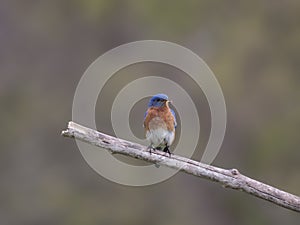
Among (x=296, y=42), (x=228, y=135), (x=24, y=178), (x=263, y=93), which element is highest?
(x=296, y=42)

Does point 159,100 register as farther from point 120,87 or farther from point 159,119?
point 120,87

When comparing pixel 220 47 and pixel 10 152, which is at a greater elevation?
pixel 220 47

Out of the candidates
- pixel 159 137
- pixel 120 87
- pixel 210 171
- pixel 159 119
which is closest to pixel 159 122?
pixel 159 119

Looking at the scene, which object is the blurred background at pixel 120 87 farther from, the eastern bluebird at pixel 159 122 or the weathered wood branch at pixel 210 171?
the weathered wood branch at pixel 210 171

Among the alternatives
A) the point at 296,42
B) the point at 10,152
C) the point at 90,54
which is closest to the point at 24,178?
the point at 10,152

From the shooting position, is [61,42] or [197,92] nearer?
[197,92]

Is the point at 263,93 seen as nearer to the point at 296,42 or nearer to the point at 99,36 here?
the point at 296,42
